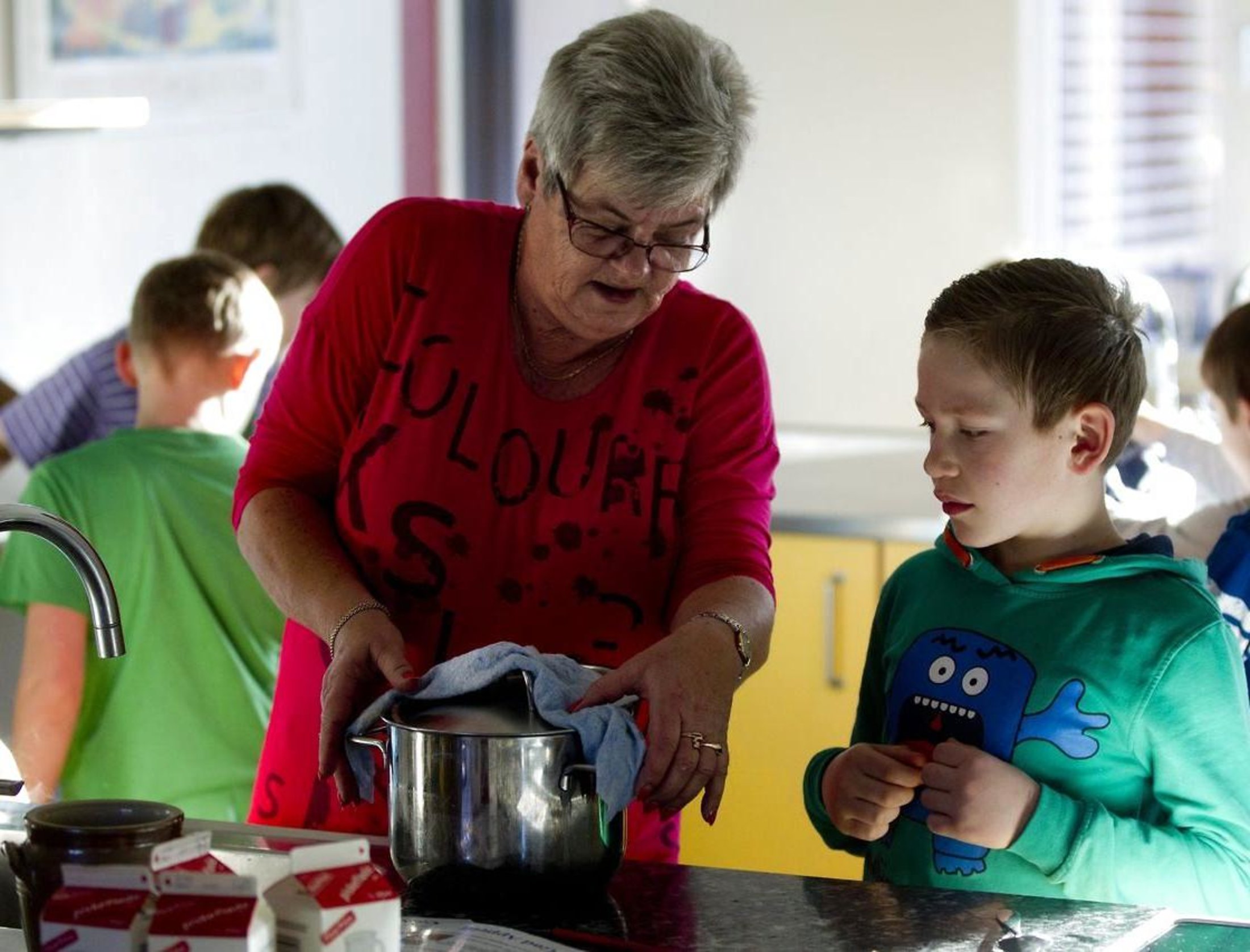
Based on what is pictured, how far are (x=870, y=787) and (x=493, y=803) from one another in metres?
→ 0.37

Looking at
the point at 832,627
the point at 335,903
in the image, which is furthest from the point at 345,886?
the point at 832,627

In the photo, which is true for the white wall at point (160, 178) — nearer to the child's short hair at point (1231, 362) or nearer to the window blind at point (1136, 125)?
the window blind at point (1136, 125)

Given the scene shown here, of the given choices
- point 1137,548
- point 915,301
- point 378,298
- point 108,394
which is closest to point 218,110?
point 108,394

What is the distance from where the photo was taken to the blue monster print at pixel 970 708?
1.25m

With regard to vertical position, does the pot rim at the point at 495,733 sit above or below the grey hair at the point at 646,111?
below

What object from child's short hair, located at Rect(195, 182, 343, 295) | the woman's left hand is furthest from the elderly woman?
child's short hair, located at Rect(195, 182, 343, 295)

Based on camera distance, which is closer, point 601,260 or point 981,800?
point 981,800

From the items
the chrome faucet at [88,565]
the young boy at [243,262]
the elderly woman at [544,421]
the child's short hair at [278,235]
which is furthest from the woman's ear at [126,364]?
the chrome faucet at [88,565]

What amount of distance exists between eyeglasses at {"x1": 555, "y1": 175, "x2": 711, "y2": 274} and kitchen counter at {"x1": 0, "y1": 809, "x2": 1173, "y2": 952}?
1.55 feet

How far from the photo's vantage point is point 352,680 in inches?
46.4

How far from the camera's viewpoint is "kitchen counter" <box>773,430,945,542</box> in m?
3.10

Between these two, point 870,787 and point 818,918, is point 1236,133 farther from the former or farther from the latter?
point 818,918

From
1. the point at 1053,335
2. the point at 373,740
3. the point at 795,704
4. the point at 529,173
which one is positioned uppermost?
the point at 529,173

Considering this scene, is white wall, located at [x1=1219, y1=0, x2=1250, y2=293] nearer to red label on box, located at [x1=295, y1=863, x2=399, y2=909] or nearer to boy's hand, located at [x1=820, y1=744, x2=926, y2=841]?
boy's hand, located at [x1=820, y1=744, x2=926, y2=841]
